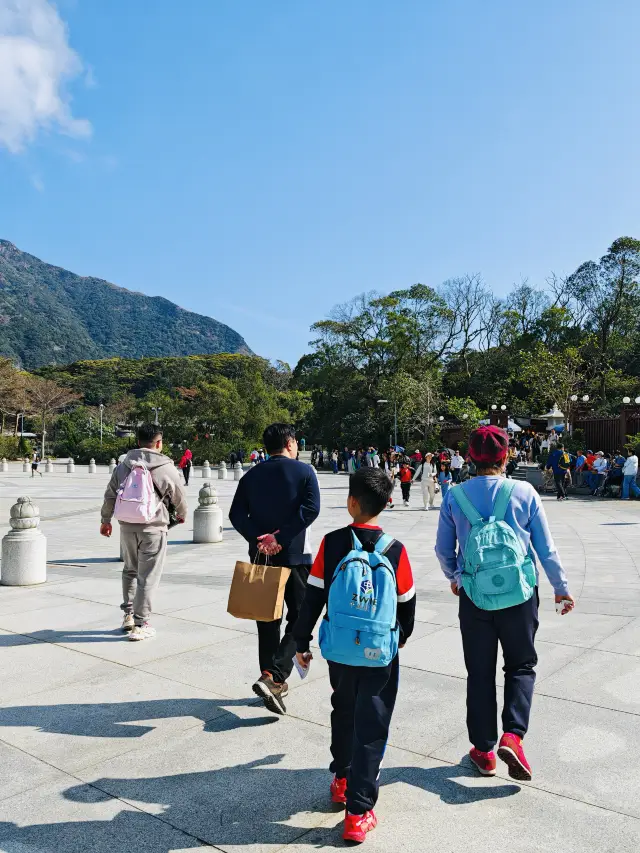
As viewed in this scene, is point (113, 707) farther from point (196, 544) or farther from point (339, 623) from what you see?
point (196, 544)

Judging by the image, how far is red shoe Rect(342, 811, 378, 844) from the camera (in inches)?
98.5

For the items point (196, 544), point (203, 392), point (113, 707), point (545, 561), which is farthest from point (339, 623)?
point (203, 392)

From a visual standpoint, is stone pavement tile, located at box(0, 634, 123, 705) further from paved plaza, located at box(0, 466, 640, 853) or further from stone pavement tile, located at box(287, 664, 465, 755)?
stone pavement tile, located at box(287, 664, 465, 755)

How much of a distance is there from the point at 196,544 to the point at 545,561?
8298mm

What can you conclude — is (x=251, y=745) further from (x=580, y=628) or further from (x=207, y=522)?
(x=207, y=522)

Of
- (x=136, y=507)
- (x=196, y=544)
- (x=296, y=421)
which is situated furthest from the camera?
(x=296, y=421)

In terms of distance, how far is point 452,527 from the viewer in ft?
10.5

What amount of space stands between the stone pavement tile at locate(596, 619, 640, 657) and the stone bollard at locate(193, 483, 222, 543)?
6777 millimetres

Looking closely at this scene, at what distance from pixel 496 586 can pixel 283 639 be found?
4.78 feet

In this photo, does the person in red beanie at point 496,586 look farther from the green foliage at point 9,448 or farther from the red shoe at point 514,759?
the green foliage at point 9,448

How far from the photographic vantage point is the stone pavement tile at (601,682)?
3.92 metres

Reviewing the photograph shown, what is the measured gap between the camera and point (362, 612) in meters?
2.57

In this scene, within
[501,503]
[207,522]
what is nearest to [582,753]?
[501,503]

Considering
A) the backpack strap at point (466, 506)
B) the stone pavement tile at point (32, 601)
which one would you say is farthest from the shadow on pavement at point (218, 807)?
the stone pavement tile at point (32, 601)
